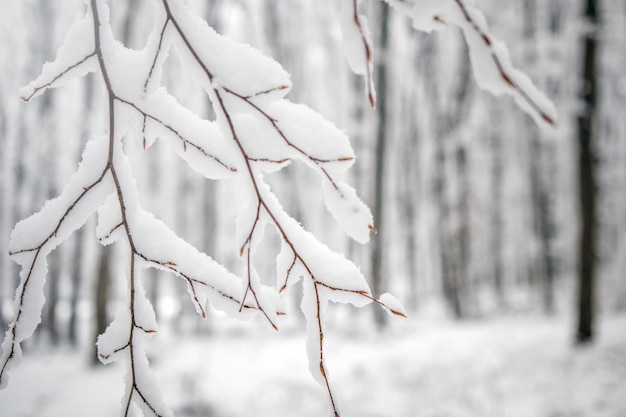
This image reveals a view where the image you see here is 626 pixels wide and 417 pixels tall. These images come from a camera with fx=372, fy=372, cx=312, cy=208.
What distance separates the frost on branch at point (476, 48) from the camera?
532mm

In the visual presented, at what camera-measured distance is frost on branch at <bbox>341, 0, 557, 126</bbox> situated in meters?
0.53

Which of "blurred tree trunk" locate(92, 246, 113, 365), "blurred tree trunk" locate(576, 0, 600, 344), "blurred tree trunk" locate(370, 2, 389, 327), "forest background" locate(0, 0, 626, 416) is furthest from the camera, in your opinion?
"forest background" locate(0, 0, 626, 416)

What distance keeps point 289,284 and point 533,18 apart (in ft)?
35.2

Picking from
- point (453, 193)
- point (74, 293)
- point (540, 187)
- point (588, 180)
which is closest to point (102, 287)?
point (74, 293)

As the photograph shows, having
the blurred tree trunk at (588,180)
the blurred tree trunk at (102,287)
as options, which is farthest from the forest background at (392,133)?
the blurred tree trunk at (588,180)

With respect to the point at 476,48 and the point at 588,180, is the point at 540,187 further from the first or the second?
the point at 476,48

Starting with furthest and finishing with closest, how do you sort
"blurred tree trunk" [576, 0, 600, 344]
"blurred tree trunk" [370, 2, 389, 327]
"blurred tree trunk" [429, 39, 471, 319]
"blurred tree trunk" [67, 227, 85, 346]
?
"blurred tree trunk" [67, 227, 85, 346] → "blurred tree trunk" [429, 39, 471, 319] → "blurred tree trunk" [370, 2, 389, 327] → "blurred tree trunk" [576, 0, 600, 344]

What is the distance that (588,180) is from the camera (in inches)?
188

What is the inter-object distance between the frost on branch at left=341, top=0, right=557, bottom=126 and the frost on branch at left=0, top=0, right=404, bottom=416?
18 mm

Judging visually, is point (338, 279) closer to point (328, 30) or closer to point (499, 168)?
point (328, 30)

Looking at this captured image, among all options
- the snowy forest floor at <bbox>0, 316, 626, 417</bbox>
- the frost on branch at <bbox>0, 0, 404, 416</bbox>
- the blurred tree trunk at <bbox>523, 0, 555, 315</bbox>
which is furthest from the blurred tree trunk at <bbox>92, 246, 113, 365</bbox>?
the blurred tree trunk at <bbox>523, 0, 555, 315</bbox>

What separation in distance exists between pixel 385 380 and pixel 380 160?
3.93 metres

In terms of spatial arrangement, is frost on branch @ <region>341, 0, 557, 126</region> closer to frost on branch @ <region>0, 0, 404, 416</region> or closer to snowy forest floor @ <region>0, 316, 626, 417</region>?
frost on branch @ <region>0, 0, 404, 416</region>

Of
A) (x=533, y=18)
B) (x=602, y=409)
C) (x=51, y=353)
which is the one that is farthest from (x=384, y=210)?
(x=51, y=353)
